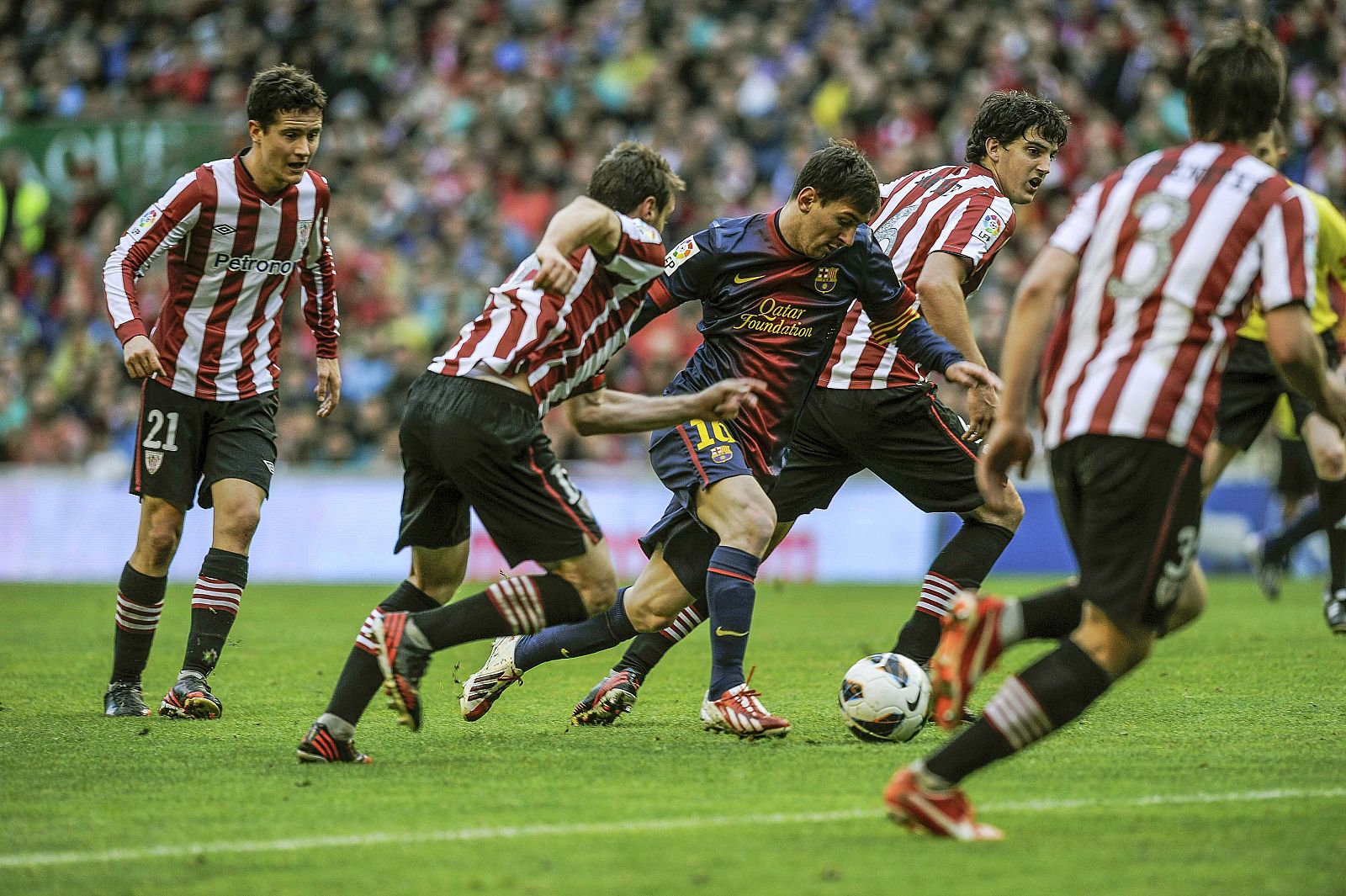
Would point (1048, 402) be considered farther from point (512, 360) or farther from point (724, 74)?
point (724, 74)

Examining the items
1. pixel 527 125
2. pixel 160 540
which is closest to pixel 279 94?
pixel 160 540

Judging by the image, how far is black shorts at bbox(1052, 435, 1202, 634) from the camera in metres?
4.22

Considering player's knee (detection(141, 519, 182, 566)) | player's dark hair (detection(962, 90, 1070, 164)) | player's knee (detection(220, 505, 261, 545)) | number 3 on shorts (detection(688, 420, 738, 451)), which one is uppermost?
player's dark hair (detection(962, 90, 1070, 164))

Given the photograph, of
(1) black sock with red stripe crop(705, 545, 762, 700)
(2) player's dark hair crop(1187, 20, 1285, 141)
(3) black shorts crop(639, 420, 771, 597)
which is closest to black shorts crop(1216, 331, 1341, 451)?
(3) black shorts crop(639, 420, 771, 597)

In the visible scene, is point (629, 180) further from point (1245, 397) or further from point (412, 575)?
point (1245, 397)

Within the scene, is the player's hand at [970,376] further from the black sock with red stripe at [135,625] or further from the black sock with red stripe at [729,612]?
the black sock with red stripe at [135,625]

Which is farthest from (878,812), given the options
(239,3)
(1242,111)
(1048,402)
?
(239,3)

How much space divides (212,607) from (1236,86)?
4.52 meters

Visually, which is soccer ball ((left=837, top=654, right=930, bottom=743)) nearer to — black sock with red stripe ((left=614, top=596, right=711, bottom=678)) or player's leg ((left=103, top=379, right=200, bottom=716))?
black sock with red stripe ((left=614, top=596, right=711, bottom=678))

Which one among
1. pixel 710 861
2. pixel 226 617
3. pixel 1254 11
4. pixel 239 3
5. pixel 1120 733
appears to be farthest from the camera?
pixel 239 3

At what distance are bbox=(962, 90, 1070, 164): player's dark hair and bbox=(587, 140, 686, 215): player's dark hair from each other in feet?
6.73

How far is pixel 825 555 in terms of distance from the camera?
15.9 meters

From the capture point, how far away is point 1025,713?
13.8ft

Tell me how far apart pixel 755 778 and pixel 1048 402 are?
1530mm
